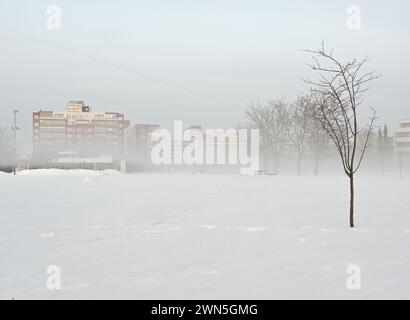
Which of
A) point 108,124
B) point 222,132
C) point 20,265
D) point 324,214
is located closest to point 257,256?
point 20,265

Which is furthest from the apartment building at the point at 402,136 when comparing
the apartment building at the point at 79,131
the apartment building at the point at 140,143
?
the apartment building at the point at 79,131

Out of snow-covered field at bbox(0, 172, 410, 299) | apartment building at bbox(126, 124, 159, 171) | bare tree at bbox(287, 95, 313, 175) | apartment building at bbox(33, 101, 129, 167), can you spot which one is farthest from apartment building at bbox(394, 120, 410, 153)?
snow-covered field at bbox(0, 172, 410, 299)

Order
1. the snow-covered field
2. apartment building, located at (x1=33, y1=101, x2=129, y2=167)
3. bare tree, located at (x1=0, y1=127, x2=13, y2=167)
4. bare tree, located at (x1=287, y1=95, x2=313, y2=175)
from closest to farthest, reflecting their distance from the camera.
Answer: the snow-covered field < bare tree, located at (x1=287, y1=95, x2=313, y2=175) < bare tree, located at (x1=0, y1=127, x2=13, y2=167) < apartment building, located at (x1=33, y1=101, x2=129, y2=167)

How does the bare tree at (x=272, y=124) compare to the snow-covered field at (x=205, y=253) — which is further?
the bare tree at (x=272, y=124)

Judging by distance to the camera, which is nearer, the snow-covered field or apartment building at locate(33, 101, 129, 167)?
the snow-covered field

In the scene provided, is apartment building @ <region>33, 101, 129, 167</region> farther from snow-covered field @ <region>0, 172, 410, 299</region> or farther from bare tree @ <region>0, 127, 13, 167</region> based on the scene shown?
snow-covered field @ <region>0, 172, 410, 299</region>

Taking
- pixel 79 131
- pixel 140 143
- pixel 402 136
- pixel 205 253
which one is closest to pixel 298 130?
pixel 402 136

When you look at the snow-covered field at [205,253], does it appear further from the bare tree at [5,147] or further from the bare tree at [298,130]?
the bare tree at [5,147]

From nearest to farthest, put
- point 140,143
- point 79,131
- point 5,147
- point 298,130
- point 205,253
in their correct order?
point 205,253, point 298,130, point 5,147, point 140,143, point 79,131

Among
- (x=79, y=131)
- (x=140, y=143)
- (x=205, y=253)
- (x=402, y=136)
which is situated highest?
(x=79, y=131)

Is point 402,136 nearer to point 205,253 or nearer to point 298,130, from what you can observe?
point 298,130

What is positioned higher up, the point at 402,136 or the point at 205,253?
the point at 402,136
